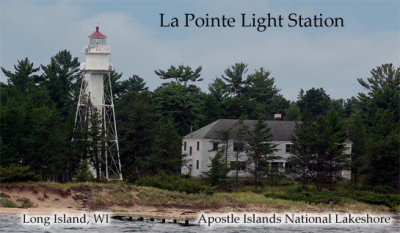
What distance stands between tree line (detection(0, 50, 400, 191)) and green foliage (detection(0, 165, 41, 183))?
15.7ft

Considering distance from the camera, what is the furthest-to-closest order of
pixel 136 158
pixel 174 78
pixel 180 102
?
pixel 174 78 < pixel 180 102 < pixel 136 158

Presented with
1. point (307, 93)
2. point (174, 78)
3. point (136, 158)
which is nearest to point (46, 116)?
point (136, 158)

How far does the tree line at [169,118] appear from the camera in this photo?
203 feet

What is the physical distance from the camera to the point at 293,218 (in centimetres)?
5559

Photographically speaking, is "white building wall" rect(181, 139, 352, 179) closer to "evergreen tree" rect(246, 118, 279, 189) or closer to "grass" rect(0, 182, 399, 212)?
"evergreen tree" rect(246, 118, 279, 189)

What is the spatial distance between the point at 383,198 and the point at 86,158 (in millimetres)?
26175

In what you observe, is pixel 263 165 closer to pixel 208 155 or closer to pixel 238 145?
pixel 238 145

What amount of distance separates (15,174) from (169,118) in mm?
41383

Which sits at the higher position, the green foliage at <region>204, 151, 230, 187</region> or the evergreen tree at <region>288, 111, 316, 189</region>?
the evergreen tree at <region>288, 111, 316, 189</region>

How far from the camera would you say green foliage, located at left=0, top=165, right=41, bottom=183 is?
5162 centimetres

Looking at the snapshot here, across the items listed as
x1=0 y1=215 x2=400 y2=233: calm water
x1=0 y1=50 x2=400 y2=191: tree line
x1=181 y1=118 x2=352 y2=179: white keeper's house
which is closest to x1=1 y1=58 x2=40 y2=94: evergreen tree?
x1=0 y1=50 x2=400 y2=191: tree line

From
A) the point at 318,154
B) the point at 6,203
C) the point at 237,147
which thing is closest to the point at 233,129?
the point at 237,147

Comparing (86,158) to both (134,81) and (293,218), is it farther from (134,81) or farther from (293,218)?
(134,81)

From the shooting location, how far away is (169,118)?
92.2 metres
